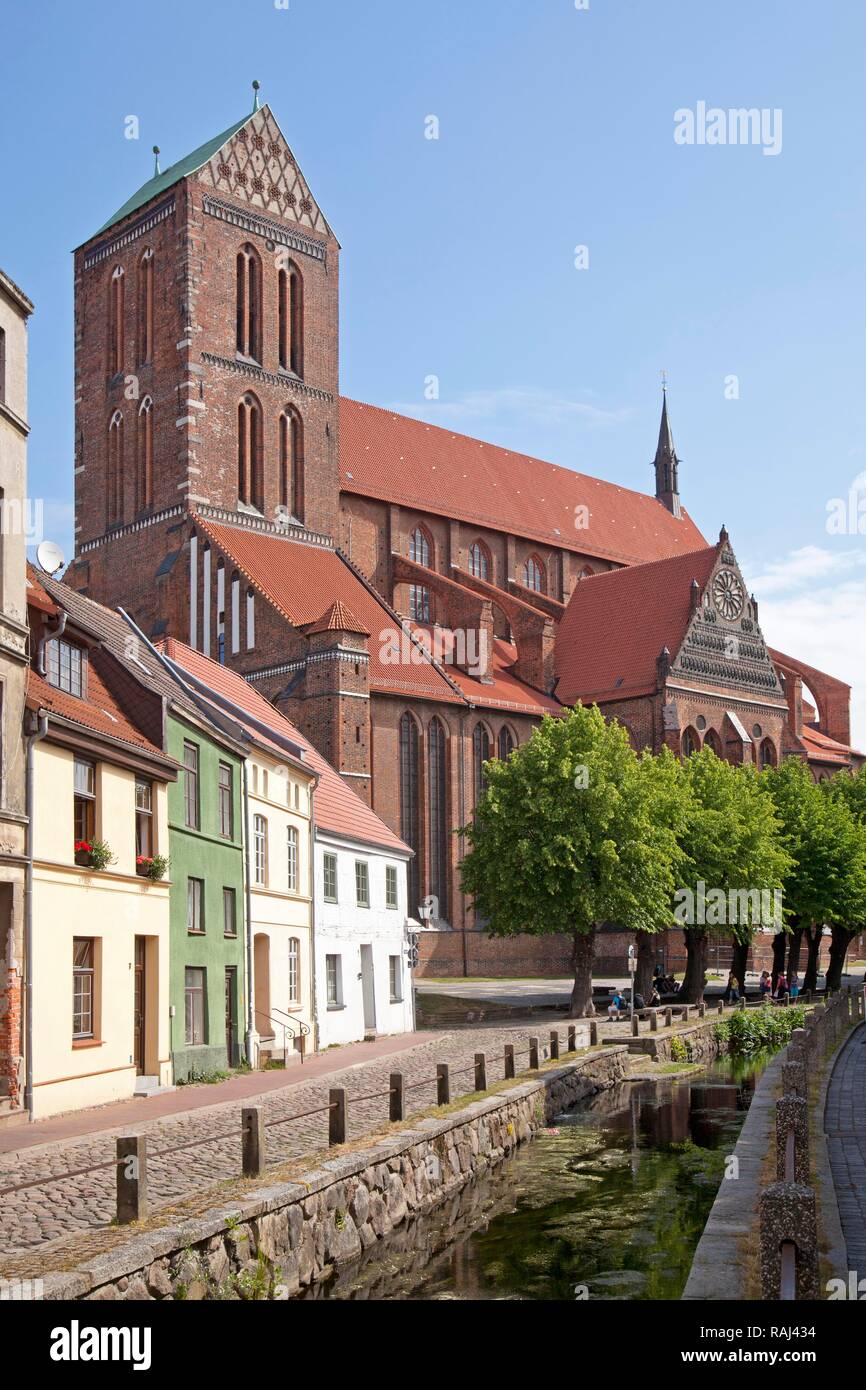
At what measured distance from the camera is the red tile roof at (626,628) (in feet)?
202

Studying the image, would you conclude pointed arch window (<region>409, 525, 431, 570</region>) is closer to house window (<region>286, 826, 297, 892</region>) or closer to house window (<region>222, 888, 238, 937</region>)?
house window (<region>286, 826, 297, 892</region>)

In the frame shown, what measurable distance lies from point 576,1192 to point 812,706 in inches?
2721

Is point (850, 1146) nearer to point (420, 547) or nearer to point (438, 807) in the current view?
point (438, 807)

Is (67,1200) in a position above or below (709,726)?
below

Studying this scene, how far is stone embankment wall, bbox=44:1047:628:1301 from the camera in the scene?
9.47m

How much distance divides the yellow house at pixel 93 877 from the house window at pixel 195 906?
1327mm

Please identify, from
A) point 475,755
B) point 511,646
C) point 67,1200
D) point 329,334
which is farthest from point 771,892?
point 67,1200

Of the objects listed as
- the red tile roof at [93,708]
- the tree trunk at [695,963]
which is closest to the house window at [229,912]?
the red tile roof at [93,708]

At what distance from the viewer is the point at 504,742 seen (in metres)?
57.4

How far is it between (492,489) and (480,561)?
4253 millimetres

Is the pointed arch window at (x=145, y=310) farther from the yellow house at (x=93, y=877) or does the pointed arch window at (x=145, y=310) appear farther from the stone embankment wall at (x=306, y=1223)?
the stone embankment wall at (x=306, y=1223)

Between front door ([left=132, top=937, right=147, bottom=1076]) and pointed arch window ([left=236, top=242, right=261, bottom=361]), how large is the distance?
37350 millimetres

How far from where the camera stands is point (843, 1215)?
472 inches
